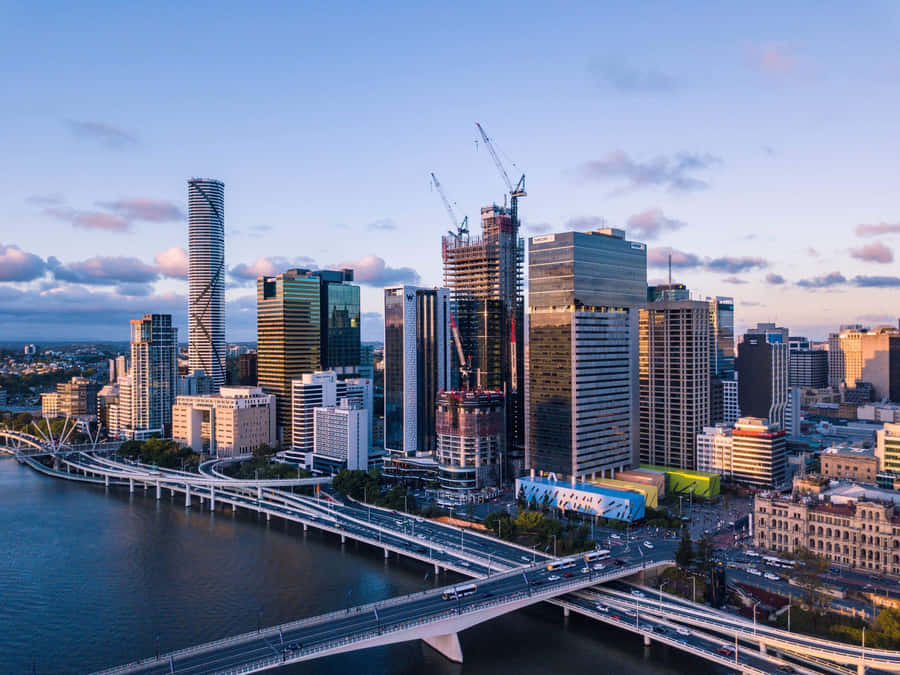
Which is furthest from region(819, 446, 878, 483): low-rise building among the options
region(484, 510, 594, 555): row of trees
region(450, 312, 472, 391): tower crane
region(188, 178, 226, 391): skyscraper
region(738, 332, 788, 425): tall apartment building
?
region(188, 178, 226, 391): skyscraper

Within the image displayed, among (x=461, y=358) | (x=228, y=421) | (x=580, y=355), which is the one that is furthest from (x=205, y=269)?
(x=580, y=355)

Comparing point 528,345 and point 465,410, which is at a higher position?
point 528,345

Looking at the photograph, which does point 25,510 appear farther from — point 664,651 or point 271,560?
point 664,651

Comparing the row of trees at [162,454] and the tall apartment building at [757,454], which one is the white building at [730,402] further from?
the row of trees at [162,454]

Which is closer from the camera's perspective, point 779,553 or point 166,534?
point 779,553

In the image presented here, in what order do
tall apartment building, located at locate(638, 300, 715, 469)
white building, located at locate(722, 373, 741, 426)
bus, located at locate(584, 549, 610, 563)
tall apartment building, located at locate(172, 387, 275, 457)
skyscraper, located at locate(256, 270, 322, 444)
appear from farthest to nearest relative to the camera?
1. skyscraper, located at locate(256, 270, 322, 444)
2. tall apartment building, located at locate(172, 387, 275, 457)
3. white building, located at locate(722, 373, 741, 426)
4. tall apartment building, located at locate(638, 300, 715, 469)
5. bus, located at locate(584, 549, 610, 563)

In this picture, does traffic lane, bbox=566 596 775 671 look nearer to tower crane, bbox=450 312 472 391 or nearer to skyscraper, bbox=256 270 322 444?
tower crane, bbox=450 312 472 391

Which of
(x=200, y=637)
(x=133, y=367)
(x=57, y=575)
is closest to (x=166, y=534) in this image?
(x=57, y=575)
